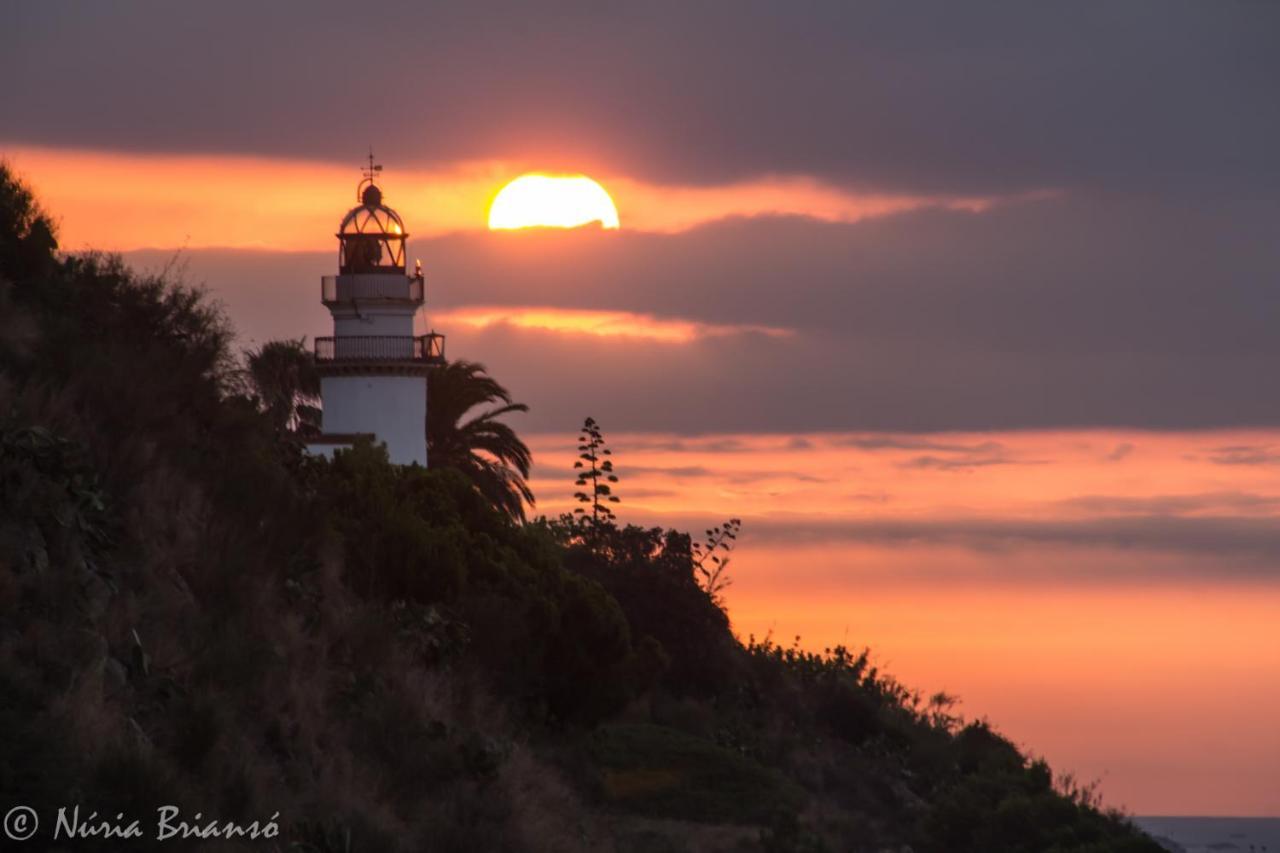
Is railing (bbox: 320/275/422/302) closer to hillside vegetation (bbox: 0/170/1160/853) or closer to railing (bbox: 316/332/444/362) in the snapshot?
railing (bbox: 316/332/444/362)

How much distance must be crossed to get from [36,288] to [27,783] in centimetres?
1159

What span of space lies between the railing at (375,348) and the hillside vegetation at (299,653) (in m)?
10.0

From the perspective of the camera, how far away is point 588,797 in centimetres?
3497

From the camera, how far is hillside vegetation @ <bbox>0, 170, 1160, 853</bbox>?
19.3 metres

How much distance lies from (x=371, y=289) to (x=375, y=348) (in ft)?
5.38

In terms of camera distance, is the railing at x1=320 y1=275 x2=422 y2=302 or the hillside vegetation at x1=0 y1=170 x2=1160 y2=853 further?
the railing at x1=320 y1=275 x2=422 y2=302

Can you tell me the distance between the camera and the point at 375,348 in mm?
49219

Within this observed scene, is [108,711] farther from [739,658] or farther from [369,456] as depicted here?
[739,658]
